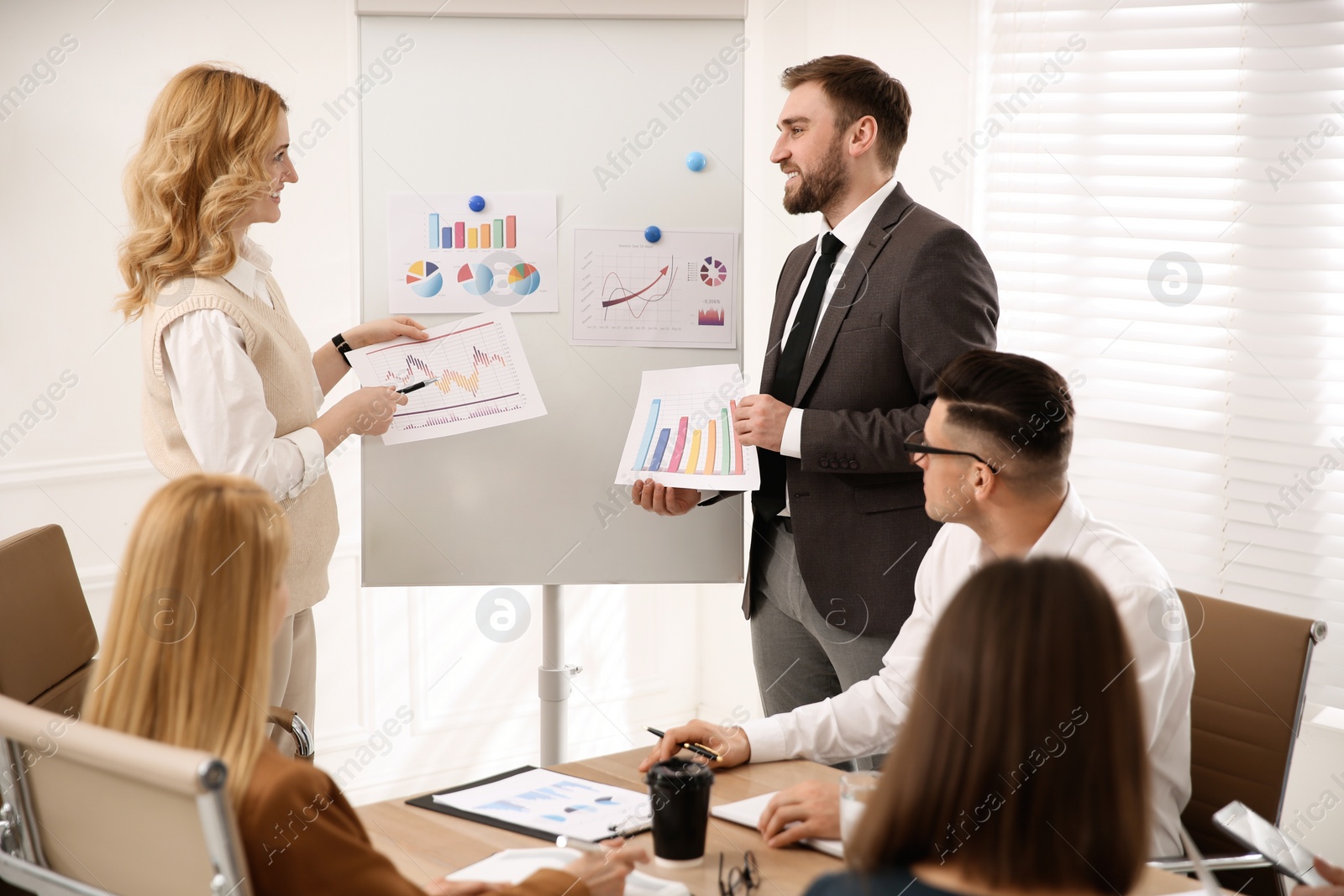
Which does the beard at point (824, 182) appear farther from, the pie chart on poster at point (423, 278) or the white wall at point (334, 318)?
the white wall at point (334, 318)

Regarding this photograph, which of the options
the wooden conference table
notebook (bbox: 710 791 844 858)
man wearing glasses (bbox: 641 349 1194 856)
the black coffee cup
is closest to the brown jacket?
the wooden conference table

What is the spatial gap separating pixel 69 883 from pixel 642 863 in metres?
0.59

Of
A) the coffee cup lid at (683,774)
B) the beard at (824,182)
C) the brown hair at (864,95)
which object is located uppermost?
the brown hair at (864,95)

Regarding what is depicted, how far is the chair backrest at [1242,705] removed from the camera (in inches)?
69.0

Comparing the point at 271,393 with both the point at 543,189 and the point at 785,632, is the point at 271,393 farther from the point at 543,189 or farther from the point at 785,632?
the point at 785,632

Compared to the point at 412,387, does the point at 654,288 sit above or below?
above

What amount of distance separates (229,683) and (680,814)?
515 millimetres

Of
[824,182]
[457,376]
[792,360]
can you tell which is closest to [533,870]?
[792,360]

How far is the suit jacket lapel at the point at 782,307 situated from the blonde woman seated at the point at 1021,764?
1.55 m

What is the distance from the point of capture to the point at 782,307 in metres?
2.54

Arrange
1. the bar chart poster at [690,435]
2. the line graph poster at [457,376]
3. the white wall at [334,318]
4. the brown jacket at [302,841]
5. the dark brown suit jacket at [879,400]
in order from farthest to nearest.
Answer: the white wall at [334,318] → the line graph poster at [457,376] → the bar chart poster at [690,435] → the dark brown suit jacket at [879,400] → the brown jacket at [302,841]

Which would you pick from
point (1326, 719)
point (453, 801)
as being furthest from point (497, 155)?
point (1326, 719)

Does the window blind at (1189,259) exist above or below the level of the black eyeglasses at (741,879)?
above

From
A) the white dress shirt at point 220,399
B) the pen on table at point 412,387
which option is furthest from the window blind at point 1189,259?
the white dress shirt at point 220,399
